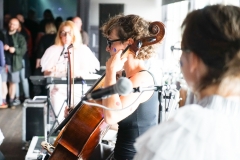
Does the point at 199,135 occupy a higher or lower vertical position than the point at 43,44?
lower

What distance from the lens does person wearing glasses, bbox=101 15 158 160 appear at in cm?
133

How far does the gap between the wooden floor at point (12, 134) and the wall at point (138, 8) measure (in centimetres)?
239

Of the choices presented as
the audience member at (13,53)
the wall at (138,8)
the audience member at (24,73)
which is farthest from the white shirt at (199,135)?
the wall at (138,8)

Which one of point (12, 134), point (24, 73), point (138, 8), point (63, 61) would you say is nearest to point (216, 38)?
point (63, 61)

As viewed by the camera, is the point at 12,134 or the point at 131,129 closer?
the point at 131,129

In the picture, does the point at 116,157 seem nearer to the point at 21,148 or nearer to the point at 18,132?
the point at 21,148

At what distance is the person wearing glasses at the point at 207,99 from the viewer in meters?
0.72

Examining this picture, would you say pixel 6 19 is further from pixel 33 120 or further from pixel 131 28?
pixel 131 28

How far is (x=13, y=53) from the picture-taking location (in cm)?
495

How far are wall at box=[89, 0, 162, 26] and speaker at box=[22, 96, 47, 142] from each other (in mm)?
3292

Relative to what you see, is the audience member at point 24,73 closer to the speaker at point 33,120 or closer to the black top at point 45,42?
the black top at point 45,42

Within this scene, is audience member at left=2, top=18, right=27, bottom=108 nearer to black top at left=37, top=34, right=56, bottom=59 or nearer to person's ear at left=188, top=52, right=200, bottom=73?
black top at left=37, top=34, right=56, bottom=59

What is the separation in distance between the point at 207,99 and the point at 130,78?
667 mm

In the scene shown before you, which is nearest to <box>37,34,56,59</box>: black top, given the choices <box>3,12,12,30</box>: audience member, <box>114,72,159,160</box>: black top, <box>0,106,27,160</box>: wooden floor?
<box>0,106,27,160</box>: wooden floor
